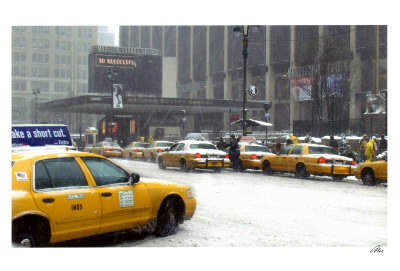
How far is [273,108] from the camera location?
4122 cm

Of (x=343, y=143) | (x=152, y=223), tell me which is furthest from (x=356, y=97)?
(x=152, y=223)

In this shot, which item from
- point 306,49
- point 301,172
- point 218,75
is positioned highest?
point 306,49

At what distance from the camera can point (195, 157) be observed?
1875cm

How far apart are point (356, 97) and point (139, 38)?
13.3 m

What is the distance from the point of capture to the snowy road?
713cm

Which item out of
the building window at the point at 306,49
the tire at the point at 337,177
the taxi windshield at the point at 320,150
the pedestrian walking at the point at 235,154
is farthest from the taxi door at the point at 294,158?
the building window at the point at 306,49

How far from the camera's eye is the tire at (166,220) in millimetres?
7219

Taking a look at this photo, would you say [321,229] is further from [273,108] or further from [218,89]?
[273,108]

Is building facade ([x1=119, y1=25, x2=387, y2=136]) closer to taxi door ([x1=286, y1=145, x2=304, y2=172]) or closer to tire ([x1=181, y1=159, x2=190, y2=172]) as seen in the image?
taxi door ([x1=286, y1=145, x2=304, y2=172])

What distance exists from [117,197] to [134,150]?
687 inches

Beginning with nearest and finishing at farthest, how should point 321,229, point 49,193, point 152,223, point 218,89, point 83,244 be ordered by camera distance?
point 49,193 < point 83,244 < point 152,223 < point 321,229 < point 218,89

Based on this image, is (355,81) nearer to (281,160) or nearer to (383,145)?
(383,145)

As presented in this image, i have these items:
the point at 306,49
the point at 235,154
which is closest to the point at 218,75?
the point at 306,49
